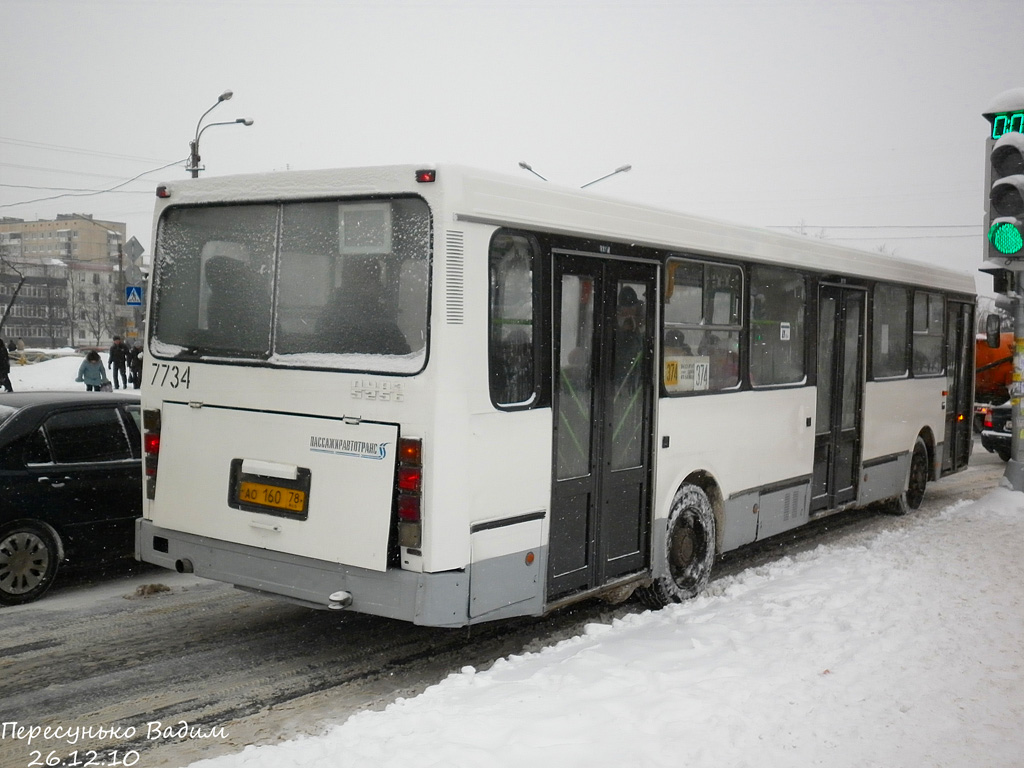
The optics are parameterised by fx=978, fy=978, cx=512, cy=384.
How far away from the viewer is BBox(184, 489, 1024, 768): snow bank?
14.6 ft

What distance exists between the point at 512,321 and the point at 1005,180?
316 inches

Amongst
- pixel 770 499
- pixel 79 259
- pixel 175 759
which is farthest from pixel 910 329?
pixel 79 259

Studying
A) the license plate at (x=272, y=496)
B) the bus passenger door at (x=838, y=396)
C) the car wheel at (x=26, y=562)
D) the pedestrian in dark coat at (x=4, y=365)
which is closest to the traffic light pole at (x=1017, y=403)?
the bus passenger door at (x=838, y=396)

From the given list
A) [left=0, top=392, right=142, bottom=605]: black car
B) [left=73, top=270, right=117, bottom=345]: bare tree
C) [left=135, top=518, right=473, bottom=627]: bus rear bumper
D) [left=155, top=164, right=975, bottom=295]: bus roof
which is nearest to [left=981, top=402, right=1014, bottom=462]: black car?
[left=155, top=164, right=975, bottom=295]: bus roof

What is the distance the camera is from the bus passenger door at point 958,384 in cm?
1327

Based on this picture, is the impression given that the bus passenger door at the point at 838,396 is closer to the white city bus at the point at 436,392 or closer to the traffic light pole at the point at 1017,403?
the white city bus at the point at 436,392

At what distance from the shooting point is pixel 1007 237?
11656 millimetres

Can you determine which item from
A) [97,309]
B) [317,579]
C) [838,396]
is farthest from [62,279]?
[317,579]

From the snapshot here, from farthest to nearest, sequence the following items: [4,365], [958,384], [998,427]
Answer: [4,365], [998,427], [958,384]

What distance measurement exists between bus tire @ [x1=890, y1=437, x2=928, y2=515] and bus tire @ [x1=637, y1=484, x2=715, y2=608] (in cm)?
524

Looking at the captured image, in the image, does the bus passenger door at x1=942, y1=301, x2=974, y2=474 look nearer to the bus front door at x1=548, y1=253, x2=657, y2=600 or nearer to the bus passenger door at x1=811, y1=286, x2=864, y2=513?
the bus passenger door at x1=811, y1=286, x2=864, y2=513

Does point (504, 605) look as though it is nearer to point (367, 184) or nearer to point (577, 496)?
point (577, 496)

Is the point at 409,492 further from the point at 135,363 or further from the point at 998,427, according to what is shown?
the point at 135,363

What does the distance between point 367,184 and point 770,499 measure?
5115 mm
